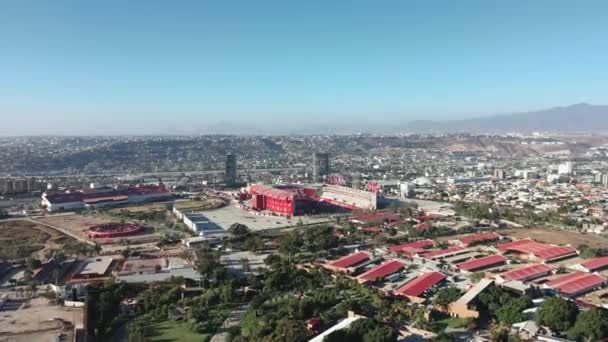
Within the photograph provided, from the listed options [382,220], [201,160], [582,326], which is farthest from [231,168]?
[582,326]

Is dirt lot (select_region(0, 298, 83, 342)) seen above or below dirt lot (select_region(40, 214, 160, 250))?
above

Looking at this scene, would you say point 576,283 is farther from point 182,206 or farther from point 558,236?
point 182,206

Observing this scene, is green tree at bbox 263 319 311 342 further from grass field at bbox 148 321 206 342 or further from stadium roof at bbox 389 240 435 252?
stadium roof at bbox 389 240 435 252

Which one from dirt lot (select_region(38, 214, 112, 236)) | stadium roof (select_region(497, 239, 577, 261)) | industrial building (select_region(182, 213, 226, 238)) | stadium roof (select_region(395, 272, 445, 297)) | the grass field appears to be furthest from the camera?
dirt lot (select_region(38, 214, 112, 236))

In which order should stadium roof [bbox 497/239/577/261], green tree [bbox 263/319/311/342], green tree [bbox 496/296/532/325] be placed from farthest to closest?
stadium roof [bbox 497/239/577/261], green tree [bbox 496/296/532/325], green tree [bbox 263/319/311/342]

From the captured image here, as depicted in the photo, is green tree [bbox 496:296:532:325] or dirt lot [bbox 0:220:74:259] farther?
dirt lot [bbox 0:220:74:259]

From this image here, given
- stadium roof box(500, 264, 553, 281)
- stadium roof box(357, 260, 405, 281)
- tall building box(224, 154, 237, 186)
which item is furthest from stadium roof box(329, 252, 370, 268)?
tall building box(224, 154, 237, 186)

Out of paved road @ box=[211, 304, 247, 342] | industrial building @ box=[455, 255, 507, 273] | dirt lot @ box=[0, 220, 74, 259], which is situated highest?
industrial building @ box=[455, 255, 507, 273]
